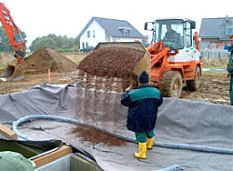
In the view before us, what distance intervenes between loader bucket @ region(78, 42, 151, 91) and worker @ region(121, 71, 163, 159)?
32.7 inches

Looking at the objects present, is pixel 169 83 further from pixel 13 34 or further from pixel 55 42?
pixel 55 42

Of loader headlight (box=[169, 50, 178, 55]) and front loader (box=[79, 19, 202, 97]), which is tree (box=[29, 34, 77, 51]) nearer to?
front loader (box=[79, 19, 202, 97])

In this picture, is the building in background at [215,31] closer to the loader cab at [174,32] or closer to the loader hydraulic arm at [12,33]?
the loader hydraulic arm at [12,33]

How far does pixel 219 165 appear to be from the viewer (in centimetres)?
394

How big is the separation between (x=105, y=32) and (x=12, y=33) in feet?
86.6

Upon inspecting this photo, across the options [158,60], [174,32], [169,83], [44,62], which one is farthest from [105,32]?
[169,83]

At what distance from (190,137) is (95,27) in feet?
116

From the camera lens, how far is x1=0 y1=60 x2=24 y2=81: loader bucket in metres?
12.1

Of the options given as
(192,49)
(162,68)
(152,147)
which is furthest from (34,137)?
(192,49)

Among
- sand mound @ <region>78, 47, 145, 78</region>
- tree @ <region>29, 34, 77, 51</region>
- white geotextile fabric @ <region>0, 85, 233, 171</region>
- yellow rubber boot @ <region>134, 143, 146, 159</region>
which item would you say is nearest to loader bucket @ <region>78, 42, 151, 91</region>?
sand mound @ <region>78, 47, 145, 78</region>

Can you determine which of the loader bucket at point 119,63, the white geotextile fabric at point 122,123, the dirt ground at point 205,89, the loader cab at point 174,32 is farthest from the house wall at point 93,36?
the loader bucket at point 119,63

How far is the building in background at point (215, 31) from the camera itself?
34.5 m

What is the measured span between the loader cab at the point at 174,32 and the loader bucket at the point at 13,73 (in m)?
6.29

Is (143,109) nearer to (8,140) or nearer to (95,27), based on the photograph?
(8,140)
